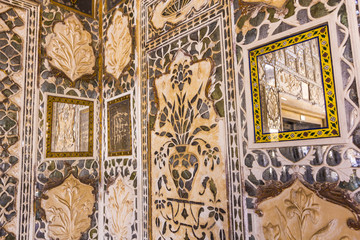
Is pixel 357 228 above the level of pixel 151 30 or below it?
below

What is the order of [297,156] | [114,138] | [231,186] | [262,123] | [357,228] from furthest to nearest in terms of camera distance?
[114,138] < [231,186] < [262,123] < [297,156] < [357,228]

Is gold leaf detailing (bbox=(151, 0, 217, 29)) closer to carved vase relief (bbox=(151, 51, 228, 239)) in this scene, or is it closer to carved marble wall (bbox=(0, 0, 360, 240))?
carved marble wall (bbox=(0, 0, 360, 240))

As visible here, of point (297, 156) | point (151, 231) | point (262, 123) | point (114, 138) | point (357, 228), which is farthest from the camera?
point (114, 138)

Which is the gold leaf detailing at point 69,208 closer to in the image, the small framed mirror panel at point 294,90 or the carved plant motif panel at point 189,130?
the carved plant motif panel at point 189,130

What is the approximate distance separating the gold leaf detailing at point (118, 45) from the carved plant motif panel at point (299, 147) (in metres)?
0.93

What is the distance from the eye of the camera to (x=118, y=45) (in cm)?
205

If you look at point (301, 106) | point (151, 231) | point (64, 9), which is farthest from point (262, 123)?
point (64, 9)

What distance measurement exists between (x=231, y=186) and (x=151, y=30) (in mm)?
1116

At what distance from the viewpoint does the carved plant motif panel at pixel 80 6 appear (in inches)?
81.0

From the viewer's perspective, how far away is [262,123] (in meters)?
1.16

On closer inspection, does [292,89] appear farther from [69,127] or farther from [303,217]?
[69,127]

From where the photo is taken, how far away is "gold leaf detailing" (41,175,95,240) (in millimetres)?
1845

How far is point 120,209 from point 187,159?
72 centimetres

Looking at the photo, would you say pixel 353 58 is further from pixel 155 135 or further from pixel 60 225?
pixel 60 225
